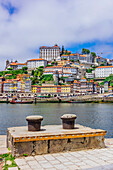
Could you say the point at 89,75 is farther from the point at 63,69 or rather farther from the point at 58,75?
the point at 58,75

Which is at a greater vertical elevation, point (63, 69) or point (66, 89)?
point (63, 69)

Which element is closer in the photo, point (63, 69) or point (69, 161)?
point (69, 161)

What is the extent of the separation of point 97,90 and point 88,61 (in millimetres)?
33447

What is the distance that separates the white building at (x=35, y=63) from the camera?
113 metres

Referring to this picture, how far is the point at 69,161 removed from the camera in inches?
200

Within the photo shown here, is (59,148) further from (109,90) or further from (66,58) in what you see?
(66,58)

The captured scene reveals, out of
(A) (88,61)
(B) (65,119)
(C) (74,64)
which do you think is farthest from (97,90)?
(B) (65,119)

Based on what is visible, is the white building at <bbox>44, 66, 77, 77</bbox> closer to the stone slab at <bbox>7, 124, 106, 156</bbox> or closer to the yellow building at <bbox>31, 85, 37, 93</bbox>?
the yellow building at <bbox>31, 85, 37, 93</bbox>

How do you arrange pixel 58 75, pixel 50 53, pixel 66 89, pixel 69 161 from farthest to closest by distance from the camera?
pixel 50 53
pixel 58 75
pixel 66 89
pixel 69 161

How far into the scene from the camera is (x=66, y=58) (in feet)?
393

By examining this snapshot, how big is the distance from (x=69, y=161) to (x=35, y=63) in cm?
11086

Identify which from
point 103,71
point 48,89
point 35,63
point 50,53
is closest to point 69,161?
point 48,89

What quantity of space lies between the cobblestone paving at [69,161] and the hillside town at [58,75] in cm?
8268

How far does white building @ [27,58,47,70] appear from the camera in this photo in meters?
113
